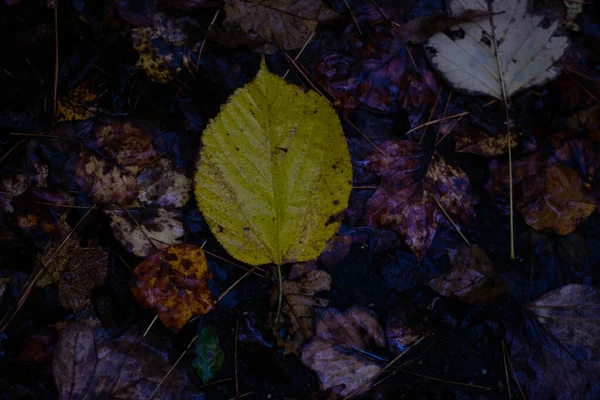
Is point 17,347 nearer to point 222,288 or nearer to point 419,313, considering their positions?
point 222,288

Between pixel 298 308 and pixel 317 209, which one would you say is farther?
pixel 298 308

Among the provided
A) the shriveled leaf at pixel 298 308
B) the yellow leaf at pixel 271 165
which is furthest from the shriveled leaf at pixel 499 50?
the shriveled leaf at pixel 298 308

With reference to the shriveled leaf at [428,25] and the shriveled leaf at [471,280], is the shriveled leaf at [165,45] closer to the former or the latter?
the shriveled leaf at [428,25]

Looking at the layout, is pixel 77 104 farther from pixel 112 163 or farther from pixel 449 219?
pixel 449 219

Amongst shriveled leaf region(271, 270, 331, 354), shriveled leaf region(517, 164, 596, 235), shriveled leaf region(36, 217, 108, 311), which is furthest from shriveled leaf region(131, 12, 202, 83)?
shriveled leaf region(517, 164, 596, 235)

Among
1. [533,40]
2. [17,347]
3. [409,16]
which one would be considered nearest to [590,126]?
[533,40]

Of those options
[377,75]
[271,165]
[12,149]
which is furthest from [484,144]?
[12,149]
